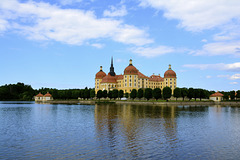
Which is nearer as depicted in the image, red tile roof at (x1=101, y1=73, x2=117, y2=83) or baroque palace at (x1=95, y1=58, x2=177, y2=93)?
baroque palace at (x1=95, y1=58, x2=177, y2=93)

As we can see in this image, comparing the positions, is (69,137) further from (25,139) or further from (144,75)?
(144,75)

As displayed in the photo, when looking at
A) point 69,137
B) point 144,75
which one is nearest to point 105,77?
point 144,75

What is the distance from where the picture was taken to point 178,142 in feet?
89.9

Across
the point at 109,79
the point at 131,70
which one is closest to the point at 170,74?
the point at 131,70

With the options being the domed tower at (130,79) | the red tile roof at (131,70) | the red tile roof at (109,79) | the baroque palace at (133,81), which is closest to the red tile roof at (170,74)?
the baroque palace at (133,81)

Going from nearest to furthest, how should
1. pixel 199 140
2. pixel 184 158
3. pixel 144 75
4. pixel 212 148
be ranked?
1. pixel 184 158
2. pixel 212 148
3. pixel 199 140
4. pixel 144 75

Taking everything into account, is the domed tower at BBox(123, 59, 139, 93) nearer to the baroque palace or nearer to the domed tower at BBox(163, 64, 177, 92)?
the baroque palace

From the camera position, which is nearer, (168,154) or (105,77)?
(168,154)

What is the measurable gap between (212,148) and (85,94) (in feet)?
488

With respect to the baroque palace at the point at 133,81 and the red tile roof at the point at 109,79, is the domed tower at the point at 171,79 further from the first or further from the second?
the red tile roof at the point at 109,79

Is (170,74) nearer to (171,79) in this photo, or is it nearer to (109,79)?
(171,79)

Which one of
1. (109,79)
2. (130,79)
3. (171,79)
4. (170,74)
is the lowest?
(130,79)

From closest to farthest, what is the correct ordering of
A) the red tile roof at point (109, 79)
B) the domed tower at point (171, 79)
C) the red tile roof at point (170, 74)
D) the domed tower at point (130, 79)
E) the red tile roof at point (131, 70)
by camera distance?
1. the domed tower at point (130, 79)
2. the red tile roof at point (131, 70)
3. the domed tower at point (171, 79)
4. the red tile roof at point (170, 74)
5. the red tile roof at point (109, 79)

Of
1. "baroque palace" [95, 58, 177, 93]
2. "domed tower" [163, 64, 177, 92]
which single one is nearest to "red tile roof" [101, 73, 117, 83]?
"baroque palace" [95, 58, 177, 93]
